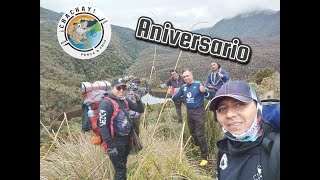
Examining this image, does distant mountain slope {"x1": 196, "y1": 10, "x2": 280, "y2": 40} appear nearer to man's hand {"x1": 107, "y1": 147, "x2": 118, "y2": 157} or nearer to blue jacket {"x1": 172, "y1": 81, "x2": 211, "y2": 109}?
blue jacket {"x1": 172, "y1": 81, "x2": 211, "y2": 109}

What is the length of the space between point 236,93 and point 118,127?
1271mm

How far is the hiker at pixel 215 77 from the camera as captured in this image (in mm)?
5281

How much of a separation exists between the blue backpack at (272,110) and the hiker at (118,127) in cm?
129

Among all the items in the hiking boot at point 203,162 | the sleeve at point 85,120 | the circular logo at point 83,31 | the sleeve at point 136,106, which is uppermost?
the circular logo at point 83,31

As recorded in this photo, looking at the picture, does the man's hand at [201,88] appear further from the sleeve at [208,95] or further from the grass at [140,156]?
the grass at [140,156]

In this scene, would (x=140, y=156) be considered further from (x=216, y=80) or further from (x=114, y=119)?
(x=216, y=80)

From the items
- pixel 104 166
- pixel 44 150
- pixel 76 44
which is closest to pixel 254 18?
pixel 76 44

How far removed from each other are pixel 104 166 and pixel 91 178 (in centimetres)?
18

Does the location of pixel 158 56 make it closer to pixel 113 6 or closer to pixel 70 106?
pixel 113 6

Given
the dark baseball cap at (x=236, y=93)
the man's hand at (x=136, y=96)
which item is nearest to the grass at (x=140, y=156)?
the man's hand at (x=136, y=96)

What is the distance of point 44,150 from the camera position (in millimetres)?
5141

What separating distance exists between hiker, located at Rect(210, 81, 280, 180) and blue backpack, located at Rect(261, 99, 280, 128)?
0.10m

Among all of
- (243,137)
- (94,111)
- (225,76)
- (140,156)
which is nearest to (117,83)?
(94,111)

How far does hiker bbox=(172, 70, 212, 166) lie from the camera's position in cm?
531
